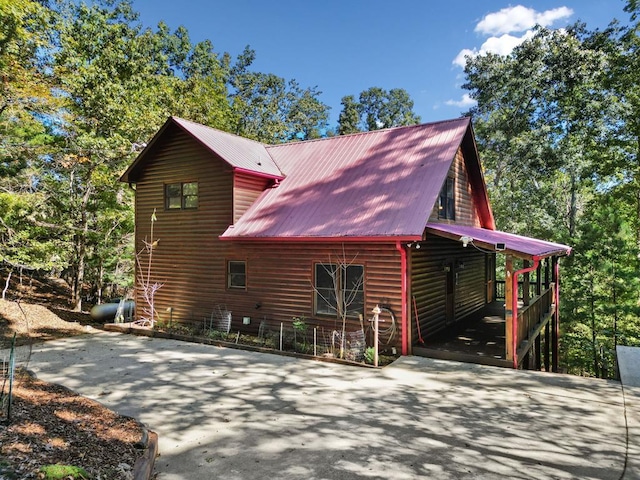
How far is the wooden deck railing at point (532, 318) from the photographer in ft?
30.4

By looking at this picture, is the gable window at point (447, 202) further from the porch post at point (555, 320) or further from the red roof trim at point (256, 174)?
the red roof trim at point (256, 174)

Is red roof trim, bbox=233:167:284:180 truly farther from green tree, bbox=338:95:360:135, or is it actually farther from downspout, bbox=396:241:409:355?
green tree, bbox=338:95:360:135

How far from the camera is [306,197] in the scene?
1235 cm

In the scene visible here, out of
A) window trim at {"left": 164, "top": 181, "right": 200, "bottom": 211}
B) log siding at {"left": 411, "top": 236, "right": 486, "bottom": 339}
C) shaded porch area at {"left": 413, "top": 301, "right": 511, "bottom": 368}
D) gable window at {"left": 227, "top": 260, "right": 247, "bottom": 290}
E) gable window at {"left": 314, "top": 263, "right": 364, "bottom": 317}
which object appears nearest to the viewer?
shaded porch area at {"left": 413, "top": 301, "right": 511, "bottom": 368}

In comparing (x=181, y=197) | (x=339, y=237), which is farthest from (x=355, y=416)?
(x=181, y=197)

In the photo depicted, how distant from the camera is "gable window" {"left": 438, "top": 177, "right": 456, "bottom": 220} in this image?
1238 cm

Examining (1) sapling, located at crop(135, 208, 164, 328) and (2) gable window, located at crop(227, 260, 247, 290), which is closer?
(2) gable window, located at crop(227, 260, 247, 290)

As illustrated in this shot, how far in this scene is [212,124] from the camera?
27.2 m

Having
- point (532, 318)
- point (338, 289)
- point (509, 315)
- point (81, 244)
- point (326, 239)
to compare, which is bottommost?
point (532, 318)

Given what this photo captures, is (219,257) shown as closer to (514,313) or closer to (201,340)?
(201,340)

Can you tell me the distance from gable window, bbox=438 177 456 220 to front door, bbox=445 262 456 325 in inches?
61.7

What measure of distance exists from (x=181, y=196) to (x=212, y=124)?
15.2 metres

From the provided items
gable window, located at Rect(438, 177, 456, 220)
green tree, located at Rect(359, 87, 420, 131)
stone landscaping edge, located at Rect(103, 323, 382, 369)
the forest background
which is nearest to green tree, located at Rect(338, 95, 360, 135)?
green tree, located at Rect(359, 87, 420, 131)

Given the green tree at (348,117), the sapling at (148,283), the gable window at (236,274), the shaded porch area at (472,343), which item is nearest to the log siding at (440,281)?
the shaded porch area at (472,343)
